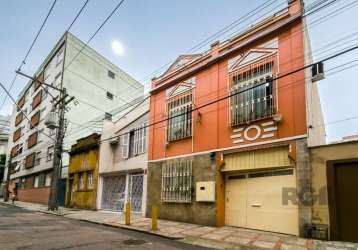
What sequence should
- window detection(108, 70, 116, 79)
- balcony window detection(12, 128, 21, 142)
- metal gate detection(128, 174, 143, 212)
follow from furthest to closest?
1. balcony window detection(12, 128, 21, 142)
2. window detection(108, 70, 116, 79)
3. metal gate detection(128, 174, 143, 212)

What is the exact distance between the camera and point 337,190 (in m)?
8.55

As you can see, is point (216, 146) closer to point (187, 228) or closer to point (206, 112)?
point (206, 112)

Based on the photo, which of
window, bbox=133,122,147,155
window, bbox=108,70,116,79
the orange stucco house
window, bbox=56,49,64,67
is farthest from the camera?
window, bbox=108,70,116,79

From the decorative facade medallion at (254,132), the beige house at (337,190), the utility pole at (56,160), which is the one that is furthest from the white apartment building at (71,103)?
the beige house at (337,190)

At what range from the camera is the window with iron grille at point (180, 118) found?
539 inches

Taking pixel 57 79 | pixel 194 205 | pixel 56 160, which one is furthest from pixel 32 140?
pixel 194 205

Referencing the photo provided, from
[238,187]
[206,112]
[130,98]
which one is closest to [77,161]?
[206,112]

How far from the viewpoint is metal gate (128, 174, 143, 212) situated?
1568 cm

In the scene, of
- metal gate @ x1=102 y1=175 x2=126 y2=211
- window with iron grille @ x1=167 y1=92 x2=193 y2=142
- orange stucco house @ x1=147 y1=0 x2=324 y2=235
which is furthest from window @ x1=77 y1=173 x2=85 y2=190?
window with iron grille @ x1=167 y1=92 x2=193 y2=142

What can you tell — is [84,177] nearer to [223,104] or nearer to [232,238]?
[223,104]

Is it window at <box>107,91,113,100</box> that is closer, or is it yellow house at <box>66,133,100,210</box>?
yellow house at <box>66,133,100,210</box>

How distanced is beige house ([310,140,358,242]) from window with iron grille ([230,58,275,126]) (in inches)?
102

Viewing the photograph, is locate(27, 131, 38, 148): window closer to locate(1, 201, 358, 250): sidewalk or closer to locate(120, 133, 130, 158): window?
locate(120, 133, 130, 158): window

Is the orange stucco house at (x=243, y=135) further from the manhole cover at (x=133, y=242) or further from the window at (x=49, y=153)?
the window at (x=49, y=153)
